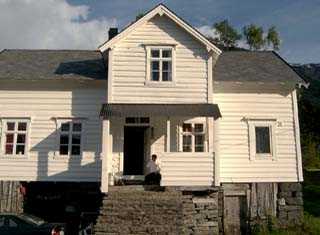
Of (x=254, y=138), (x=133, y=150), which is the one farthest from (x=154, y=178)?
(x=254, y=138)

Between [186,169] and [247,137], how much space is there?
411 cm

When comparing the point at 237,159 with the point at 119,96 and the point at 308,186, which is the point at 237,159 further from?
the point at 308,186

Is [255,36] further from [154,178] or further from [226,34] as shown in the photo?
[154,178]

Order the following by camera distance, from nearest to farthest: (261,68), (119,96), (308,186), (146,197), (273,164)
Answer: (146,197), (119,96), (273,164), (261,68), (308,186)

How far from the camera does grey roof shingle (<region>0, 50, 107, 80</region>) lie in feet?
70.7

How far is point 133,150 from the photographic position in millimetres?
21484

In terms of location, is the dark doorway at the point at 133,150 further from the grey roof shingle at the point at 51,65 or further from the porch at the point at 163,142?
the grey roof shingle at the point at 51,65

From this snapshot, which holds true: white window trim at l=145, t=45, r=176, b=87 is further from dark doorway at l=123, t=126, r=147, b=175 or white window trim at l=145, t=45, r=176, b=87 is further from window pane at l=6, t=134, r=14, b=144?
window pane at l=6, t=134, r=14, b=144

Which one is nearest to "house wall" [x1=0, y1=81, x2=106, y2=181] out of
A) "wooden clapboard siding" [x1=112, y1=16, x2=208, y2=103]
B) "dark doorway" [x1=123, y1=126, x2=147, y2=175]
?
"dark doorway" [x1=123, y1=126, x2=147, y2=175]

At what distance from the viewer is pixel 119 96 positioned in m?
20.1

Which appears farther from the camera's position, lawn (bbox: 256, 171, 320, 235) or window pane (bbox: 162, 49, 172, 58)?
window pane (bbox: 162, 49, 172, 58)

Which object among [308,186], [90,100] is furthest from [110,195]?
[308,186]

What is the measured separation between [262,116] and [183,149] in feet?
13.3

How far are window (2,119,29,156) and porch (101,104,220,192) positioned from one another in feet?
13.0
